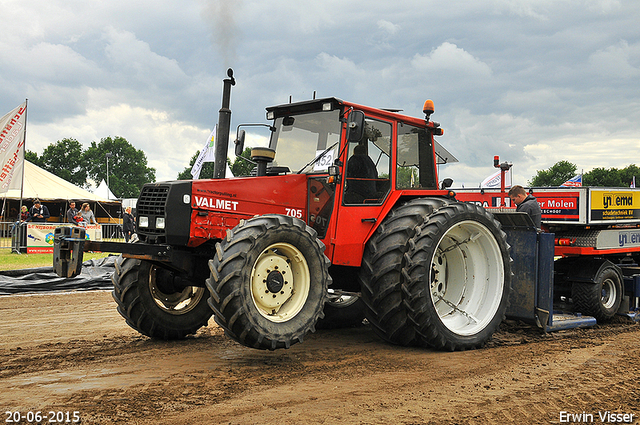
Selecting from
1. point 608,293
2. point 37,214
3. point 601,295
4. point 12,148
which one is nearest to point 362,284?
point 601,295

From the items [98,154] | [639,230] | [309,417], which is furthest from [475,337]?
[98,154]

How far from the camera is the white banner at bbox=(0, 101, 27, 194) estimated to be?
15.9 metres

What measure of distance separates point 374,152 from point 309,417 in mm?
3344

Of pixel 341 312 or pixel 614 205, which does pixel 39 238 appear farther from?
pixel 614 205

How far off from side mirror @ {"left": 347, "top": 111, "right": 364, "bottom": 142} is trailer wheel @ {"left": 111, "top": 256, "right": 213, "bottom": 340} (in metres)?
2.56

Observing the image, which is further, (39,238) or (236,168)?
(236,168)

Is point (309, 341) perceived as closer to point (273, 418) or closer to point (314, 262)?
point (314, 262)

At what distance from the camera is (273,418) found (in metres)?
3.65

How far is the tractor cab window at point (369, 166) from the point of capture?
594cm

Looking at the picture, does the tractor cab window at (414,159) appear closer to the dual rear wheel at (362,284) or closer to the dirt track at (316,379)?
the dual rear wheel at (362,284)

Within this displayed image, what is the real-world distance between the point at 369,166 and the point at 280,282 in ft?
6.27

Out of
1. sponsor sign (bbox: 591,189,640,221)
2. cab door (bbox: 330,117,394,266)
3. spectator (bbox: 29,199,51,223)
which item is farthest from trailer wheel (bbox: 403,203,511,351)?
spectator (bbox: 29,199,51,223)

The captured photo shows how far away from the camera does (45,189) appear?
30156mm

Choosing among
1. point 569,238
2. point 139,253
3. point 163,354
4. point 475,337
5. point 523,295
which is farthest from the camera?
point 569,238
